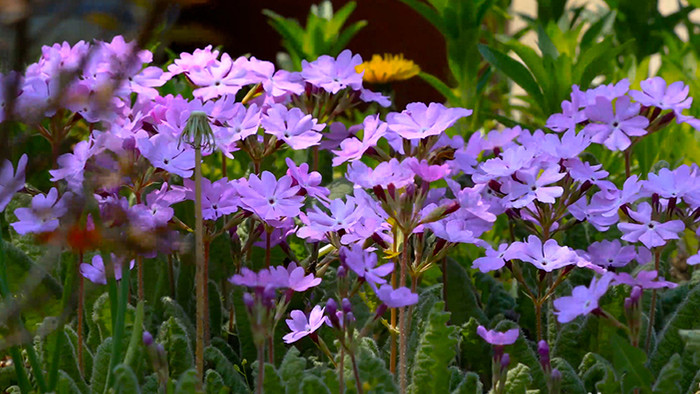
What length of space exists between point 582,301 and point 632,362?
0.09 m

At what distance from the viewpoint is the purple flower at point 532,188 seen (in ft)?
3.95

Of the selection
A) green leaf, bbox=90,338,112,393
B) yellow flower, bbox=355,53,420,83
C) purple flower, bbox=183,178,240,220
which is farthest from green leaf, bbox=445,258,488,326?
yellow flower, bbox=355,53,420,83

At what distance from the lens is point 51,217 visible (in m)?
1.22

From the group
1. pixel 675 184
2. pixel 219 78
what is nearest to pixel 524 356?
pixel 675 184

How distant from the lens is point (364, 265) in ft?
3.43

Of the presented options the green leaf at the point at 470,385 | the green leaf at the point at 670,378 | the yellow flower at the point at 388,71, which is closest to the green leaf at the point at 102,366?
the green leaf at the point at 470,385

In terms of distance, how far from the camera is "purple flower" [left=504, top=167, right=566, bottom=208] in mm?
1203

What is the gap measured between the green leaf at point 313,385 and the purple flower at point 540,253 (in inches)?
12.0

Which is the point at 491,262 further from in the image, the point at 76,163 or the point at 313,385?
the point at 76,163

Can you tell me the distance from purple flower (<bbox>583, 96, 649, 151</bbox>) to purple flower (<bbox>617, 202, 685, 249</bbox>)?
0.68ft

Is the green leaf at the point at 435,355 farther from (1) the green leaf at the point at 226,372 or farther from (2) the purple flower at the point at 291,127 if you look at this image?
(2) the purple flower at the point at 291,127

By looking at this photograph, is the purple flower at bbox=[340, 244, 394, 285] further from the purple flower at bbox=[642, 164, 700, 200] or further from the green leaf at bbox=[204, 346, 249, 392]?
the purple flower at bbox=[642, 164, 700, 200]

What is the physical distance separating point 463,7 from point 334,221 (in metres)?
1.29

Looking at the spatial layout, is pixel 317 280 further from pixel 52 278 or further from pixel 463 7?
pixel 463 7
